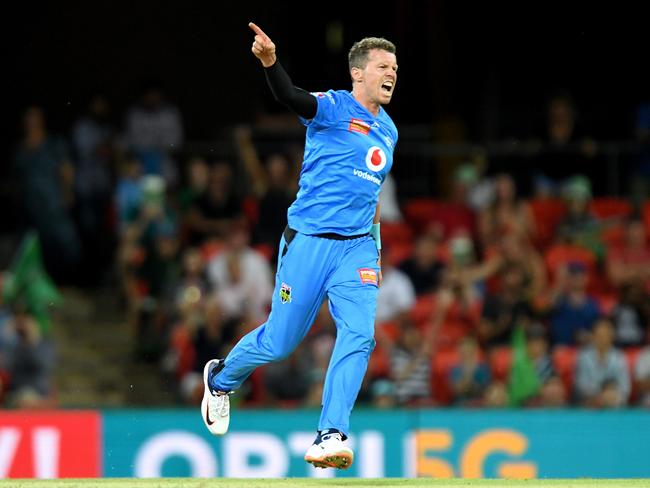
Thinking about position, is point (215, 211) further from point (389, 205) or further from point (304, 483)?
point (304, 483)

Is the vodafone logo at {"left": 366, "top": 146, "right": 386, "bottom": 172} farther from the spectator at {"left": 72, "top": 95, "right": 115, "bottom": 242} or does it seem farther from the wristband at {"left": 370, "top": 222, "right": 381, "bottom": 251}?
the spectator at {"left": 72, "top": 95, "right": 115, "bottom": 242}

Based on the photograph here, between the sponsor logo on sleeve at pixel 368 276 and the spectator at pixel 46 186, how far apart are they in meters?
7.94

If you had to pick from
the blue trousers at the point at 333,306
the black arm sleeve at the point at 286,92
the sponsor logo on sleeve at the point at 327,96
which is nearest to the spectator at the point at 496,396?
the blue trousers at the point at 333,306

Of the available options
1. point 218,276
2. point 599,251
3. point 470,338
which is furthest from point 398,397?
point 599,251

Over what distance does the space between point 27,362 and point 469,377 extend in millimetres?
4187

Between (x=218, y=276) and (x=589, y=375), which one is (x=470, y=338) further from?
(x=218, y=276)

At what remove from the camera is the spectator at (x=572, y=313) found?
47.6 feet

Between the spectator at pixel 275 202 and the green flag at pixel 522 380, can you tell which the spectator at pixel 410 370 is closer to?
the green flag at pixel 522 380

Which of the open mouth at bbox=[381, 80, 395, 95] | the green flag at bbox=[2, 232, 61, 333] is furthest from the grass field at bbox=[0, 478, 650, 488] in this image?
the green flag at bbox=[2, 232, 61, 333]

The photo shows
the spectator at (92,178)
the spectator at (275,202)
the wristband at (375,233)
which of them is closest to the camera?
the wristband at (375,233)

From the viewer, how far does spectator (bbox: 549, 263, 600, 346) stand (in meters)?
14.5

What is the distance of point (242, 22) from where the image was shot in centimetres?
1875

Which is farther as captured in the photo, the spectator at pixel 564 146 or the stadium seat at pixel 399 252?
the spectator at pixel 564 146

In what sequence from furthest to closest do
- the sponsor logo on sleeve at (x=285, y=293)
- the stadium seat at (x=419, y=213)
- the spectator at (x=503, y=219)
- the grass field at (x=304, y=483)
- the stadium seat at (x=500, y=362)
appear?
the stadium seat at (x=419, y=213) < the spectator at (x=503, y=219) < the stadium seat at (x=500, y=362) < the sponsor logo on sleeve at (x=285, y=293) < the grass field at (x=304, y=483)
